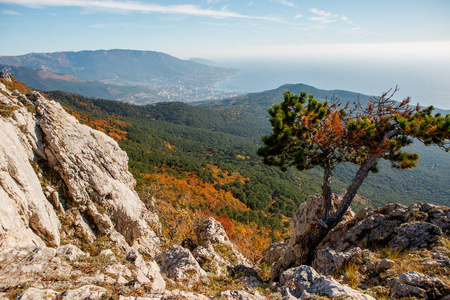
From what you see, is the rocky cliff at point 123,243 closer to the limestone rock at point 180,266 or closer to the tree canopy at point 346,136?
the limestone rock at point 180,266

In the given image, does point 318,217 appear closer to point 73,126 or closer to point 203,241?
point 203,241

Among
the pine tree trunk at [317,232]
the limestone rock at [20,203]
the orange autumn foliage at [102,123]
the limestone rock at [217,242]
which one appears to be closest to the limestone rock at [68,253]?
the limestone rock at [20,203]

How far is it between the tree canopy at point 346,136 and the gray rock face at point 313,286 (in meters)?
3.55

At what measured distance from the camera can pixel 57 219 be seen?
8.34m

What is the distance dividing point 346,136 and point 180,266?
7812 mm

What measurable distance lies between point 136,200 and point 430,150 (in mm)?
239236

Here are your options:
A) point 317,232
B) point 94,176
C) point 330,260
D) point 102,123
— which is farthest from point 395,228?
point 102,123

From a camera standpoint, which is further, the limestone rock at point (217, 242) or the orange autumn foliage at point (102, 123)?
the orange autumn foliage at point (102, 123)

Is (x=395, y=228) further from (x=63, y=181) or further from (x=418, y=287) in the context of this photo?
(x=63, y=181)

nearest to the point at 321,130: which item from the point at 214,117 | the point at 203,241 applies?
the point at 203,241

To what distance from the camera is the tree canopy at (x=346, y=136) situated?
765cm

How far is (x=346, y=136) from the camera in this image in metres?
8.41

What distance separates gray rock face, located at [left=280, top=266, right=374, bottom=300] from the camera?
4.29 metres

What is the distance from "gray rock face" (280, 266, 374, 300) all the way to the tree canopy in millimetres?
3549
